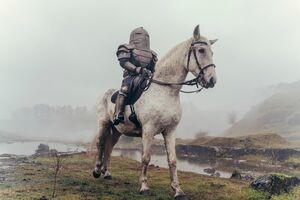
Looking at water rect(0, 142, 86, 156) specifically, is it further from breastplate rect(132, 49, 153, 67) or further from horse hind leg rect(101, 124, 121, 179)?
breastplate rect(132, 49, 153, 67)

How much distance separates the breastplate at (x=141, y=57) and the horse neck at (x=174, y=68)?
0.99m

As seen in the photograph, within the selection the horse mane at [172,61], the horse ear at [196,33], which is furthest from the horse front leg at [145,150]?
the horse ear at [196,33]

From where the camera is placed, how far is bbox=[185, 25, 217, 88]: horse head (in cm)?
917

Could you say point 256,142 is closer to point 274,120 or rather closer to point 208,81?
point 208,81

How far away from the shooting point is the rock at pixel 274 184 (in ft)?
39.4

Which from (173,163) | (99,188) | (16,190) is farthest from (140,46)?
(16,190)

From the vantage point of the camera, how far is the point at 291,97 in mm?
184375

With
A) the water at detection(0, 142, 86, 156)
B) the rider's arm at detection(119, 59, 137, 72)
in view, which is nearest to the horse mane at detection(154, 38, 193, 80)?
the rider's arm at detection(119, 59, 137, 72)

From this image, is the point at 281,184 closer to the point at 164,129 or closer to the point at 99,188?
the point at 164,129

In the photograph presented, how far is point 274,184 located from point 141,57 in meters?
6.92

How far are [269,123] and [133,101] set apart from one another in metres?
143

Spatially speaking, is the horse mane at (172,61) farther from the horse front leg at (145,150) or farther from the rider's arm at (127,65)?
the horse front leg at (145,150)

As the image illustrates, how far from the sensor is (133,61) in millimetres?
11336

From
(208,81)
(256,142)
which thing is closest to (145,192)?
(208,81)
